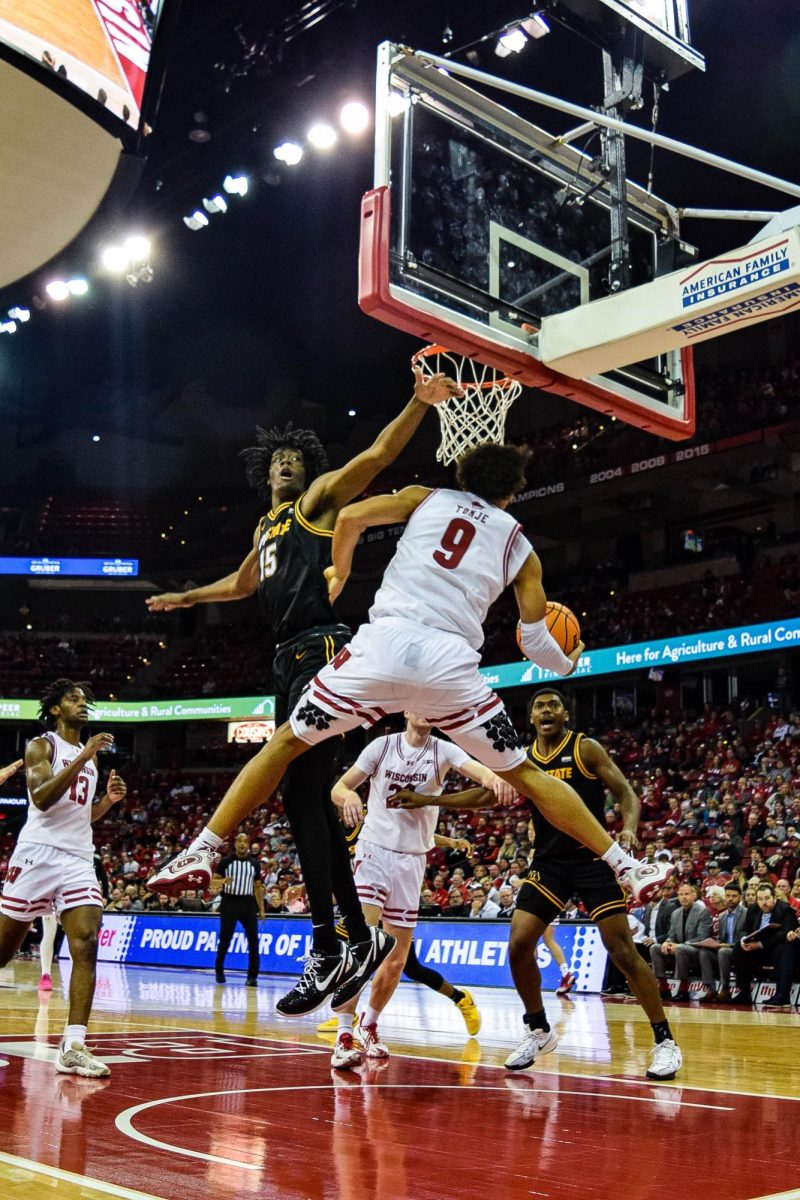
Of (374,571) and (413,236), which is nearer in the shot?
(413,236)

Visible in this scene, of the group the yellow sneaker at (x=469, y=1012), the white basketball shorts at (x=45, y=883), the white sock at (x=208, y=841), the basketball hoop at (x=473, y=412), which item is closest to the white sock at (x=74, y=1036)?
the white basketball shorts at (x=45, y=883)

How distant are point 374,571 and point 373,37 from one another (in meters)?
22.1

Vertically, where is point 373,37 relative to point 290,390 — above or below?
below

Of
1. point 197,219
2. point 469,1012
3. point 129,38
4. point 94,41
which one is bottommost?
point 469,1012

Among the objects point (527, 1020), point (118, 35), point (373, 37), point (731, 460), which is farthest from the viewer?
point (731, 460)

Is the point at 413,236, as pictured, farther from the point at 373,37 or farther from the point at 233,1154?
the point at 373,37

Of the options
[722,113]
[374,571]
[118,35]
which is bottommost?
[118,35]

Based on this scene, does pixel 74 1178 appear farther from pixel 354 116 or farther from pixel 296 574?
pixel 354 116

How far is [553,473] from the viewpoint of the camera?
3088cm

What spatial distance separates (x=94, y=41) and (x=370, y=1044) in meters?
7.15

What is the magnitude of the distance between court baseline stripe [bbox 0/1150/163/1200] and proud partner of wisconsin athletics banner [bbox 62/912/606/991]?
9.40 m

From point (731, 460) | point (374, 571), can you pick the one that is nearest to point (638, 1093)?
point (731, 460)

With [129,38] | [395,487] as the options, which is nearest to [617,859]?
[129,38]

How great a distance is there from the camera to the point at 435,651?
4688mm
